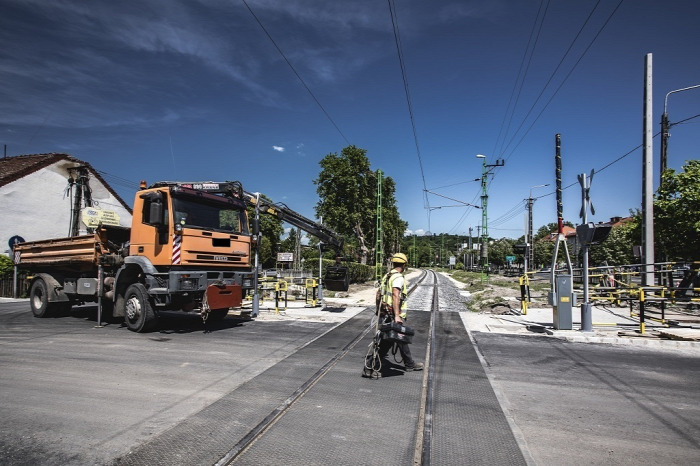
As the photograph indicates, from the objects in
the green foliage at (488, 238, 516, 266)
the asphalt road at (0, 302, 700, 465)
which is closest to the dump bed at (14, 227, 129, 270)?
the asphalt road at (0, 302, 700, 465)

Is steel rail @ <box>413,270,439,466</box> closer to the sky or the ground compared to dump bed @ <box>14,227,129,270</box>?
closer to the ground

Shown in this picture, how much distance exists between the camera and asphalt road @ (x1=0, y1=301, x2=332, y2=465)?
3871 millimetres

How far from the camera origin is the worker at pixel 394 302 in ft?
19.5

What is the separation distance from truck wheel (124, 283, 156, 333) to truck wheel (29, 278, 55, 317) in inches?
158

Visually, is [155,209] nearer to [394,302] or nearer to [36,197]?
[394,302]

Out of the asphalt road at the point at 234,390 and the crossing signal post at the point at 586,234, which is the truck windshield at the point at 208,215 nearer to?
the asphalt road at the point at 234,390

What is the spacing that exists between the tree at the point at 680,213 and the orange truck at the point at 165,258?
51.3ft

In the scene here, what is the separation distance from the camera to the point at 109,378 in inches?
230

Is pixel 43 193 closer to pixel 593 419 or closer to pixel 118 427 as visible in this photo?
pixel 118 427

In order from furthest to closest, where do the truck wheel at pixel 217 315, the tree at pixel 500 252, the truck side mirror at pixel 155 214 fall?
the tree at pixel 500 252 < the truck wheel at pixel 217 315 < the truck side mirror at pixel 155 214

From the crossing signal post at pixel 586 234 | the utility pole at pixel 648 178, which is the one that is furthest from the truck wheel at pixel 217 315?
the utility pole at pixel 648 178

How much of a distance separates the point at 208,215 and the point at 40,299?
6.65 m

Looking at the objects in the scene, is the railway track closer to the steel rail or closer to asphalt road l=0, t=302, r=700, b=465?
the steel rail

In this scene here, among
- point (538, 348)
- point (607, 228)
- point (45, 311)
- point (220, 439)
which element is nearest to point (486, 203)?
point (607, 228)
